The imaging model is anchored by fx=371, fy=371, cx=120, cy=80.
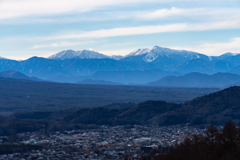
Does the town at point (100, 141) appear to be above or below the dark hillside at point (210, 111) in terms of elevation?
below

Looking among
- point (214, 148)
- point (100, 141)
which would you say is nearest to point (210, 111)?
point (100, 141)

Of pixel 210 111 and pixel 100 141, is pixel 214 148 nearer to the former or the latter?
pixel 100 141

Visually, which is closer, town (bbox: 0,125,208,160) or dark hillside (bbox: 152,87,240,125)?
town (bbox: 0,125,208,160)

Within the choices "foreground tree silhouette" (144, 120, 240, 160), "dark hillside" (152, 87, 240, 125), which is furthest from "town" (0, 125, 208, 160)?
"foreground tree silhouette" (144, 120, 240, 160)

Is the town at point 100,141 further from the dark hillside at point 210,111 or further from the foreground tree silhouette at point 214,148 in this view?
the foreground tree silhouette at point 214,148

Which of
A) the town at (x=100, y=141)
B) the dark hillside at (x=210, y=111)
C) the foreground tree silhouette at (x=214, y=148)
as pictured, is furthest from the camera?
the dark hillside at (x=210, y=111)

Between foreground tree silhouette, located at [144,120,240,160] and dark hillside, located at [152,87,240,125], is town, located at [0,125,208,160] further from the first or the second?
foreground tree silhouette, located at [144,120,240,160]

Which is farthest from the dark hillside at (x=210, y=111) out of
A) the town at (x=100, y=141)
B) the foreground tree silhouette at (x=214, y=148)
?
the foreground tree silhouette at (x=214, y=148)

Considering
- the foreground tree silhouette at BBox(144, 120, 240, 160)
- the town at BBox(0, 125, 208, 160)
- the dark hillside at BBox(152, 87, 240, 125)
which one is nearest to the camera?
the foreground tree silhouette at BBox(144, 120, 240, 160)

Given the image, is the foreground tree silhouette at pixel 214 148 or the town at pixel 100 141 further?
the town at pixel 100 141
